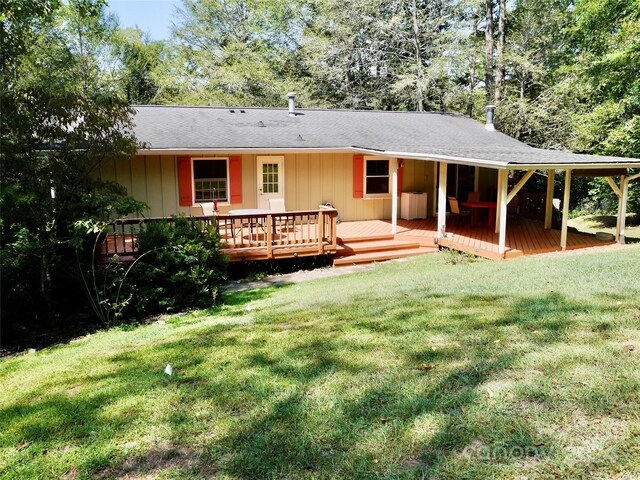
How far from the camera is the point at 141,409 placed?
3.60m

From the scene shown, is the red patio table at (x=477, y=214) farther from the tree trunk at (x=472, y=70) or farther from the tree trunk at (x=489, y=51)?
the tree trunk at (x=472, y=70)

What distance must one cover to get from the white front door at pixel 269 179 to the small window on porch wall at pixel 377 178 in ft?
8.82

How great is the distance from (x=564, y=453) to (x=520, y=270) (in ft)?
19.1

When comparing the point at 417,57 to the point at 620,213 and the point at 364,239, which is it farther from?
the point at 364,239

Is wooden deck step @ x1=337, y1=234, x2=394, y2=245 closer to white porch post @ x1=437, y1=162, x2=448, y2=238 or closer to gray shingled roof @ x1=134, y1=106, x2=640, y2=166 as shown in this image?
white porch post @ x1=437, y1=162, x2=448, y2=238

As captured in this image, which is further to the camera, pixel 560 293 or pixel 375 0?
pixel 375 0

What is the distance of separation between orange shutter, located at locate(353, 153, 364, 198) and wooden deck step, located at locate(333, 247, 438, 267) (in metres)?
3.17

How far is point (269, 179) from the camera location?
45.3 feet

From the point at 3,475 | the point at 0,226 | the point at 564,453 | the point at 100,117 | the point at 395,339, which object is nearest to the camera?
the point at 564,453

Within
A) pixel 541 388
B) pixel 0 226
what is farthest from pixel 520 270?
pixel 0 226

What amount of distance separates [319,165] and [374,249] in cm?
361

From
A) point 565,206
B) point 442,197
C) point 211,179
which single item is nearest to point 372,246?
point 442,197

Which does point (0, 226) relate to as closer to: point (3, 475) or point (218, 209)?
point (3, 475)

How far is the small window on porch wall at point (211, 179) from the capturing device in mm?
13070
